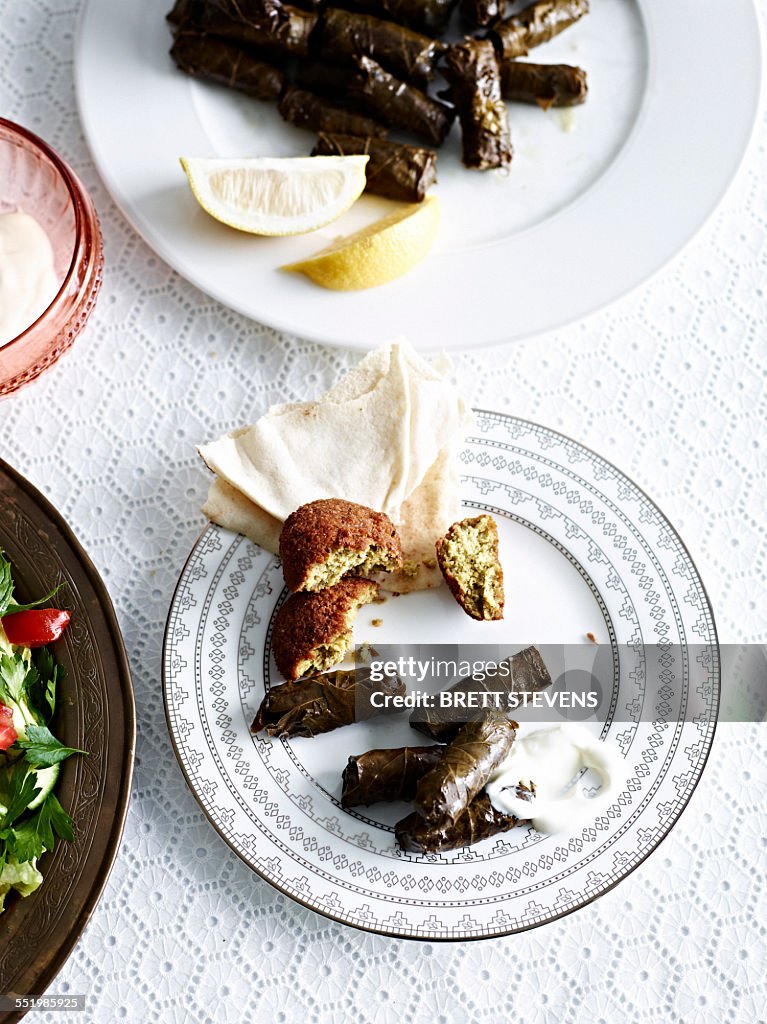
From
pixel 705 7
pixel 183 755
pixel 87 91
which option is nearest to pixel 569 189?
pixel 705 7

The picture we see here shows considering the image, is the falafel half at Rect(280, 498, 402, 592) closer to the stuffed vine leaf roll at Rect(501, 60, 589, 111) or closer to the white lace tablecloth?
the white lace tablecloth

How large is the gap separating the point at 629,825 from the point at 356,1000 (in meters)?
0.69

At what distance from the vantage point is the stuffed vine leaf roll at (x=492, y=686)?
7.19 ft

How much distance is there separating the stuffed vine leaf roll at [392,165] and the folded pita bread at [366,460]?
530 millimetres

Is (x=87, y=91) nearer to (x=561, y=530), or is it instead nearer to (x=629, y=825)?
(x=561, y=530)

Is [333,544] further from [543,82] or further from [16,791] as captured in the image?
[543,82]

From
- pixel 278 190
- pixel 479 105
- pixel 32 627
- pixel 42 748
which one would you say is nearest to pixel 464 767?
pixel 42 748

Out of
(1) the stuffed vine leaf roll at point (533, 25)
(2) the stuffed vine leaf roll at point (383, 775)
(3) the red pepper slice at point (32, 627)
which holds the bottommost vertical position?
(2) the stuffed vine leaf roll at point (383, 775)

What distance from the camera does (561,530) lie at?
93.4 inches

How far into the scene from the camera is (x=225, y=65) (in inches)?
109

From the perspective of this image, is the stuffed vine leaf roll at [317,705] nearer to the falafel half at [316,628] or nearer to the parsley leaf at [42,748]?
the falafel half at [316,628]

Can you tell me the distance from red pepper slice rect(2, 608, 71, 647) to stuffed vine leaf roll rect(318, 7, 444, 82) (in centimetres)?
173

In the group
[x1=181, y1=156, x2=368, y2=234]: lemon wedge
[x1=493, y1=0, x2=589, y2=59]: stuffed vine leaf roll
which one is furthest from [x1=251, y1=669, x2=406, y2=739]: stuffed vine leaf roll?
[x1=493, y1=0, x2=589, y2=59]: stuffed vine leaf roll

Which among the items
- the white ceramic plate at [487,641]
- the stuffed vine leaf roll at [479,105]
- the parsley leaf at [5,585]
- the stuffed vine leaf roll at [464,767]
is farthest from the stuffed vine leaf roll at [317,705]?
the stuffed vine leaf roll at [479,105]
